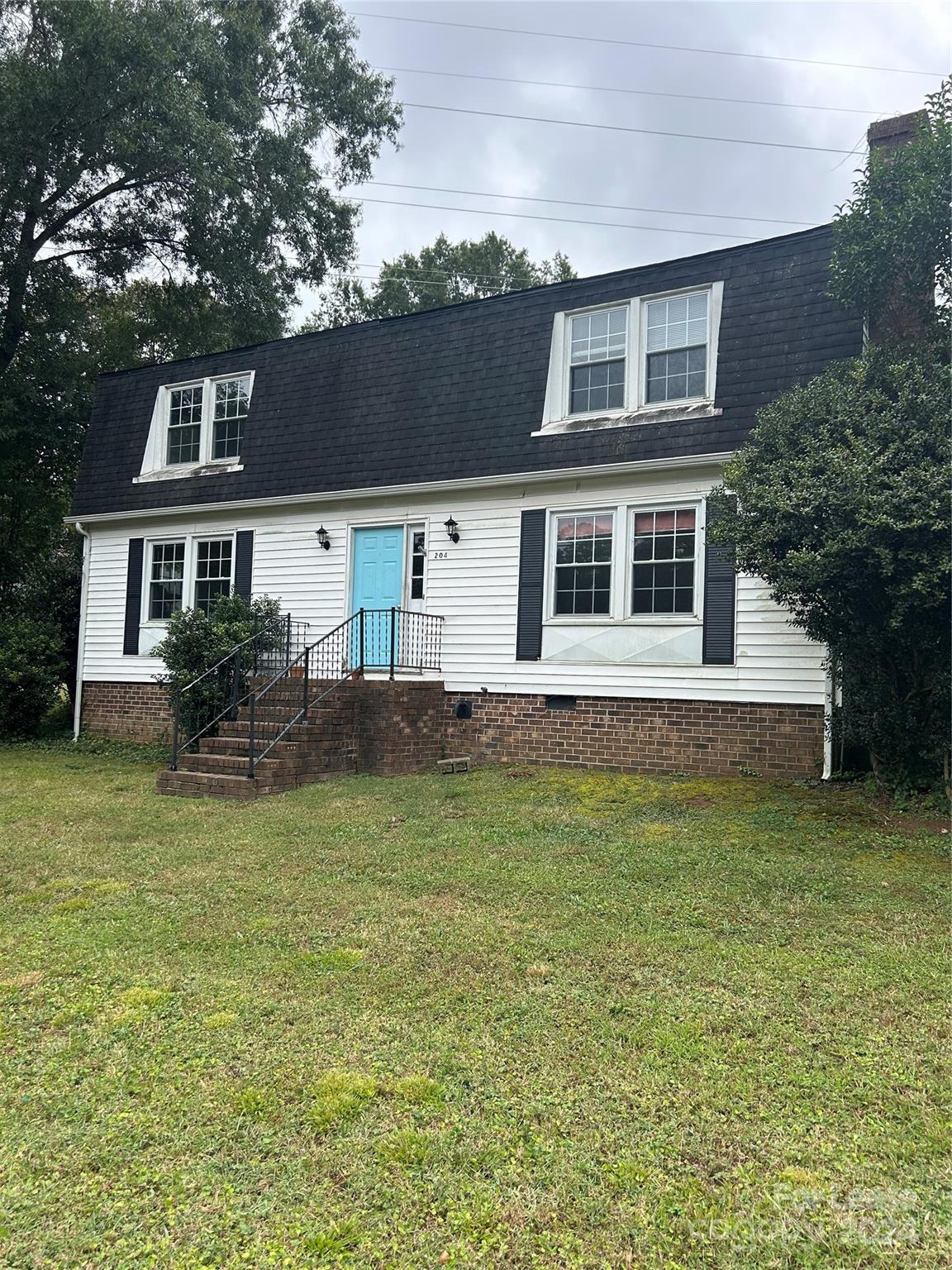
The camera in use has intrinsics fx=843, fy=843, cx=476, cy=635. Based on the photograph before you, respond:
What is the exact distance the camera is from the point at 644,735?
31.8ft

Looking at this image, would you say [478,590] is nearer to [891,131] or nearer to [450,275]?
[891,131]

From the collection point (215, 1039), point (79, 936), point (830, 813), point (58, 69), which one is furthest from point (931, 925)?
point (58, 69)

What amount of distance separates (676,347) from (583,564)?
2.79 meters

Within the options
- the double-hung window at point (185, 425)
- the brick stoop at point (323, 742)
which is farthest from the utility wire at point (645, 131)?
the brick stoop at point (323, 742)

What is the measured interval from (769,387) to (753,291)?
1.24 metres

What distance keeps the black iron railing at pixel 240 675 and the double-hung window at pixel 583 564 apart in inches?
144

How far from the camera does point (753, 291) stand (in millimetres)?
9531

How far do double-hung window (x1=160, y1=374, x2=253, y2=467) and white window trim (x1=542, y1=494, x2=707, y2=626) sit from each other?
5.81 m

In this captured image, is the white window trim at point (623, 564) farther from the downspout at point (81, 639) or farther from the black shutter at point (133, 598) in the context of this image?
the downspout at point (81, 639)

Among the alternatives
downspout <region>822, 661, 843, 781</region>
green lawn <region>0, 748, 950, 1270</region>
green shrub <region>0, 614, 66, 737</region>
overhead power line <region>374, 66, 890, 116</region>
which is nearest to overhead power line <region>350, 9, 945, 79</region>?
overhead power line <region>374, 66, 890, 116</region>

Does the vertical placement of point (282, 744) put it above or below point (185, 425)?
below

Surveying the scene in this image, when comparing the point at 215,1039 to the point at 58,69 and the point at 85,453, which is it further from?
the point at 58,69

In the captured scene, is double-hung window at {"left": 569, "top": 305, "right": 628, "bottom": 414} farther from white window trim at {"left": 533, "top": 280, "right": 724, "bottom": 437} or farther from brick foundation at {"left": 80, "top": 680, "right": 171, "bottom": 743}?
brick foundation at {"left": 80, "top": 680, "right": 171, "bottom": 743}

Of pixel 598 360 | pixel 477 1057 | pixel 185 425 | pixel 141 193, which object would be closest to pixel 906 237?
pixel 598 360
